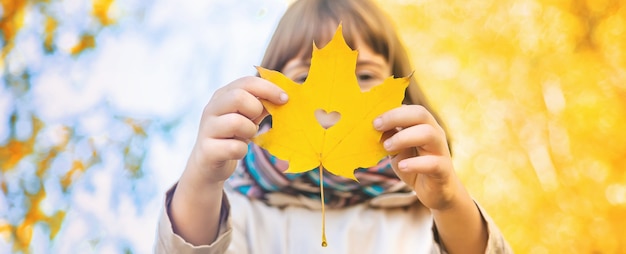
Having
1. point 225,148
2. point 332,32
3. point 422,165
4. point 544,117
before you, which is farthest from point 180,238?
point 544,117

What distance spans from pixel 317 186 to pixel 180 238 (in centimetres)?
23

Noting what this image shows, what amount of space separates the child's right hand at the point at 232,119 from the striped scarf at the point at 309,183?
23 cm

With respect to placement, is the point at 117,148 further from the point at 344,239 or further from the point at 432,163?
the point at 432,163

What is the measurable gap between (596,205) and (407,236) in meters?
0.66

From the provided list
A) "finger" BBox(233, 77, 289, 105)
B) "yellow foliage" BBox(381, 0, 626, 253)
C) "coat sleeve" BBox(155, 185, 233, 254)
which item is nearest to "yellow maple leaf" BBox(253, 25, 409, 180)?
"finger" BBox(233, 77, 289, 105)

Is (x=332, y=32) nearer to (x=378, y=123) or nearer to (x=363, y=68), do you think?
(x=363, y=68)

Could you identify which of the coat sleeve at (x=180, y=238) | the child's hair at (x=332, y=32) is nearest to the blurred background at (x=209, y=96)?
the child's hair at (x=332, y=32)

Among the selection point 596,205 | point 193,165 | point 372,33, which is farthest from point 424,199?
point 596,205

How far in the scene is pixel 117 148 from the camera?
98cm

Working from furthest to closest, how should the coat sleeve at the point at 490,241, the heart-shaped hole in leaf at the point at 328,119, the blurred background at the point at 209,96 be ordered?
the blurred background at the point at 209,96, the heart-shaped hole in leaf at the point at 328,119, the coat sleeve at the point at 490,241

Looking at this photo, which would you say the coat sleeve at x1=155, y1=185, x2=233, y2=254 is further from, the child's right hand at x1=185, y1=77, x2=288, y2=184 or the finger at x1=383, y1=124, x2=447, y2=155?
the finger at x1=383, y1=124, x2=447, y2=155

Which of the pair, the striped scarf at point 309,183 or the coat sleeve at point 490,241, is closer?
the coat sleeve at point 490,241

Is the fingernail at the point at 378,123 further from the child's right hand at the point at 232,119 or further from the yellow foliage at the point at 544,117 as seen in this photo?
the yellow foliage at the point at 544,117

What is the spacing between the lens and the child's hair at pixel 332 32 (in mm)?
708
